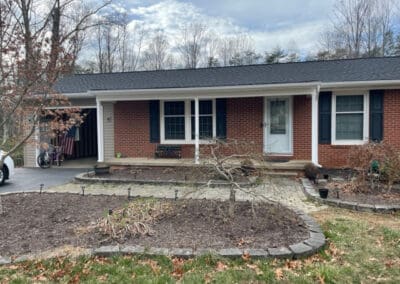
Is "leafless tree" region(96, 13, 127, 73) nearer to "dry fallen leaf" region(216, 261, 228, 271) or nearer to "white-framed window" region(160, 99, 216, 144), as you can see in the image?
"white-framed window" region(160, 99, 216, 144)

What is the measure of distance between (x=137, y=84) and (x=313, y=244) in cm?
933

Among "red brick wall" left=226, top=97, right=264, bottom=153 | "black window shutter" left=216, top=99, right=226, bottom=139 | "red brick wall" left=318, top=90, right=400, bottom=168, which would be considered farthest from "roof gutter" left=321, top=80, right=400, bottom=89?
"black window shutter" left=216, top=99, right=226, bottom=139

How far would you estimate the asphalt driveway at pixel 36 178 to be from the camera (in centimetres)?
848

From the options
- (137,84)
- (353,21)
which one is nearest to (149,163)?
(137,84)

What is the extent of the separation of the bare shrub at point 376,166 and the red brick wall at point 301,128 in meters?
2.84

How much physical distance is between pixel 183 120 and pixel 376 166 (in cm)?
627

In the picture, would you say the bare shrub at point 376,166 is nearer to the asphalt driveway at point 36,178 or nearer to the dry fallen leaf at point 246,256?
the dry fallen leaf at point 246,256

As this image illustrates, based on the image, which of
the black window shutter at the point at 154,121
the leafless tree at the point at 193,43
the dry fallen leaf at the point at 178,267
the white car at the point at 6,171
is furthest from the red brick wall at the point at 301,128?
the leafless tree at the point at 193,43

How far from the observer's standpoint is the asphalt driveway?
8.48m

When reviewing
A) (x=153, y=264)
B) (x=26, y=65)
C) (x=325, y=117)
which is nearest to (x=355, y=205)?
(x=153, y=264)

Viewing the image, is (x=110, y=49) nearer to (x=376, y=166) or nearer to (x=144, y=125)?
(x=144, y=125)

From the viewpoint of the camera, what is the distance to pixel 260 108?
10578 mm

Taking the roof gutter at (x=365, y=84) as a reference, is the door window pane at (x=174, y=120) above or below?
below

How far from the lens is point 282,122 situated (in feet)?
34.6
